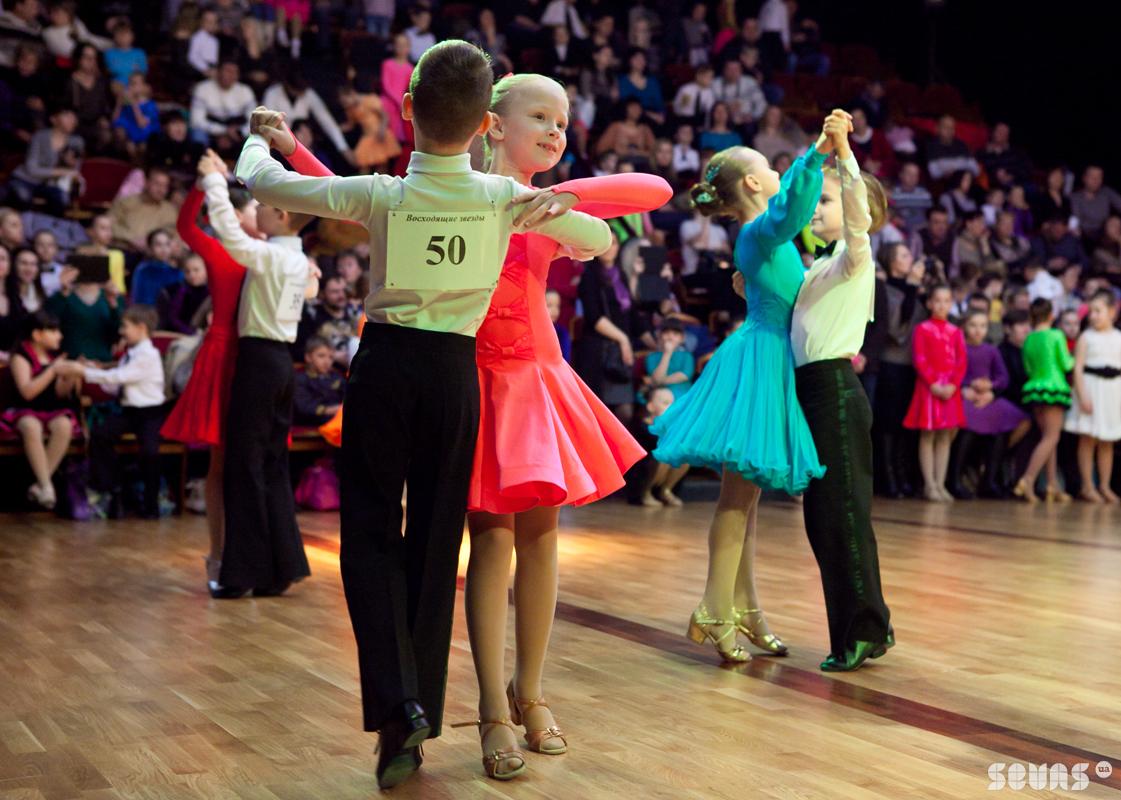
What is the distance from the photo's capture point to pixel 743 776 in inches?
107

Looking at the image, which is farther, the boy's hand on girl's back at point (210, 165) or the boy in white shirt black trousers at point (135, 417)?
the boy in white shirt black trousers at point (135, 417)

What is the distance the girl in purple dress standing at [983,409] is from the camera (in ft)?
31.7

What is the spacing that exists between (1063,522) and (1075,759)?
18.0 ft

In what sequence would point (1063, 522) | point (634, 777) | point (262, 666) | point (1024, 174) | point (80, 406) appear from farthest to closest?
point (1024, 174) → point (1063, 522) → point (80, 406) → point (262, 666) → point (634, 777)

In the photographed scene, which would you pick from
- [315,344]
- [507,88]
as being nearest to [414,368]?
[507,88]

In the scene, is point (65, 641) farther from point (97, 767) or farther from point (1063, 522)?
point (1063, 522)

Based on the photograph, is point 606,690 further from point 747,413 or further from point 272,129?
point 272,129

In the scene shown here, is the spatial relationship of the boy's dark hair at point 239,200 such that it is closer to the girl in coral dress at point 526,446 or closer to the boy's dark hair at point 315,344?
the girl in coral dress at point 526,446

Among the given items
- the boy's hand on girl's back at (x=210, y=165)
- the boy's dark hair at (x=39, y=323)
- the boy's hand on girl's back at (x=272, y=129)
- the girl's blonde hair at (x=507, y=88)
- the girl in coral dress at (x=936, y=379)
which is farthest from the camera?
the girl in coral dress at (x=936, y=379)

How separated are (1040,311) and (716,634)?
6.73m

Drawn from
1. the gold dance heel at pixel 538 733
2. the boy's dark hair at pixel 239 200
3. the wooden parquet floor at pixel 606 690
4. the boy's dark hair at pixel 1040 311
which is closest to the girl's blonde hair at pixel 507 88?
the gold dance heel at pixel 538 733

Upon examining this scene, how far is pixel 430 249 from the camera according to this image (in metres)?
2.60

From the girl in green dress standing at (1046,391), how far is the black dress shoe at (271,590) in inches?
248

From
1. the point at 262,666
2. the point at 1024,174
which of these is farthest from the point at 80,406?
the point at 1024,174
